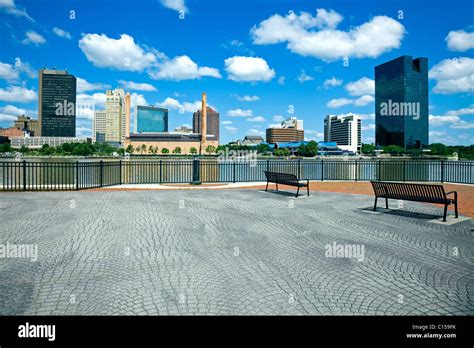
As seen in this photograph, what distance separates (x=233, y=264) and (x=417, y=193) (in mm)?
7556

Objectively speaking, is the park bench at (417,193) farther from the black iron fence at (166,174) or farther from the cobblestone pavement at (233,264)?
the black iron fence at (166,174)

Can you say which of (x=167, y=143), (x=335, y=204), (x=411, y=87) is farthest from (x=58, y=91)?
(x=335, y=204)

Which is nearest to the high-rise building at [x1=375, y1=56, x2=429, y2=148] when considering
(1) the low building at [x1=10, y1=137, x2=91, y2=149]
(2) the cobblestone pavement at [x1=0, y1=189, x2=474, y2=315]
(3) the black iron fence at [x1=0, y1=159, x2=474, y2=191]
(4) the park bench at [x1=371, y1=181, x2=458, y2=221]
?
(3) the black iron fence at [x1=0, y1=159, x2=474, y2=191]

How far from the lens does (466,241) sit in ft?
24.0

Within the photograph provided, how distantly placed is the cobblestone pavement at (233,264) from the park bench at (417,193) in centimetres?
62

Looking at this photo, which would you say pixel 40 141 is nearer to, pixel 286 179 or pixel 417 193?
pixel 286 179

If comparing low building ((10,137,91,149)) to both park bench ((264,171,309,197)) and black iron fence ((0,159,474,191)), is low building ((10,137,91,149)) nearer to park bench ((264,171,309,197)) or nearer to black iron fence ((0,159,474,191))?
black iron fence ((0,159,474,191))

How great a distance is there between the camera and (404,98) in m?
132

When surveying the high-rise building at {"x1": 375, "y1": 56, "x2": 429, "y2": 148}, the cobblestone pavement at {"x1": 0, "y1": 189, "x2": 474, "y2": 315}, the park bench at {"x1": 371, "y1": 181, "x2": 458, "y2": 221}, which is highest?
the high-rise building at {"x1": 375, "y1": 56, "x2": 429, "y2": 148}

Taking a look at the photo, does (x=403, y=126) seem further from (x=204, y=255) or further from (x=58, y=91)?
(x=204, y=255)

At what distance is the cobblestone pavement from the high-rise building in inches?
5128

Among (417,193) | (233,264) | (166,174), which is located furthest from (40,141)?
(233,264)

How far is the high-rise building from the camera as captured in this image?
134250 mm
